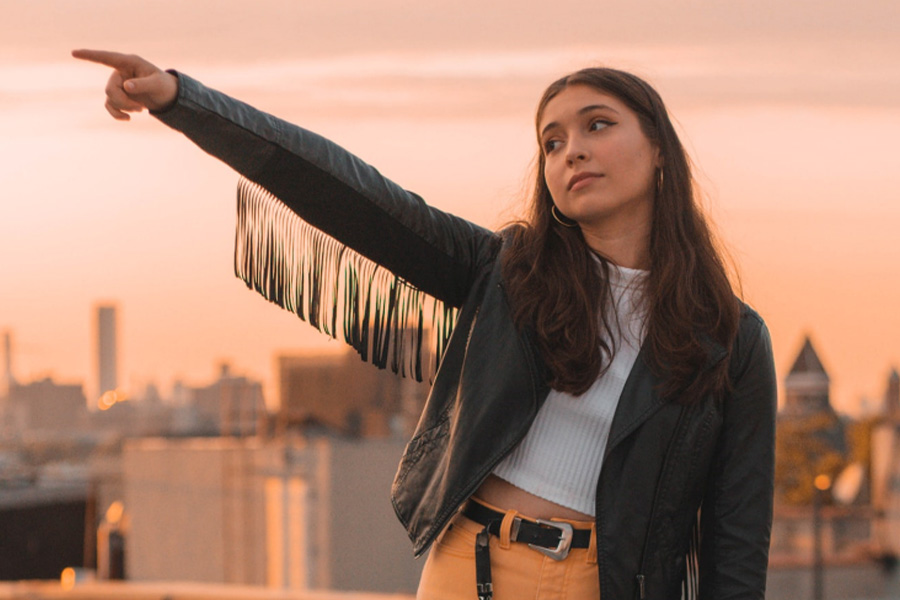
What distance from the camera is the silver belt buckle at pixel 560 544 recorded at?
83.0 inches

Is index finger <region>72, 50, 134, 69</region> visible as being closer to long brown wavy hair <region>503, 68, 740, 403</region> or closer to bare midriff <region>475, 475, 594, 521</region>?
long brown wavy hair <region>503, 68, 740, 403</region>

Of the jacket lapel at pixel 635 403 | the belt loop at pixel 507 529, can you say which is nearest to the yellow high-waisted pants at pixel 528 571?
the belt loop at pixel 507 529

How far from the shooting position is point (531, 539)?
211cm

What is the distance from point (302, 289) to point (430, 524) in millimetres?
484

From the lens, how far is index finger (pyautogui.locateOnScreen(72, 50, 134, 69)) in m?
2.02

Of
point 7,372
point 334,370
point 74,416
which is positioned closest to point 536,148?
point 334,370

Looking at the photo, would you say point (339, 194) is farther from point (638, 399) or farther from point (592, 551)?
point (592, 551)

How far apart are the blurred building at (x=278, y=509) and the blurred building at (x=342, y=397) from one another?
3.52 metres

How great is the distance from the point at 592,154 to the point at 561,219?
0.17 m

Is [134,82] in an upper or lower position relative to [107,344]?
lower

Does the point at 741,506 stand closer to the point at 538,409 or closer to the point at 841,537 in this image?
the point at 538,409

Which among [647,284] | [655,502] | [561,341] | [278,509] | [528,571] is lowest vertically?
[278,509]

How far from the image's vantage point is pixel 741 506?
2.25 meters

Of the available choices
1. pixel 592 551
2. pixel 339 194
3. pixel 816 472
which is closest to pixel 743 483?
pixel 592 551
